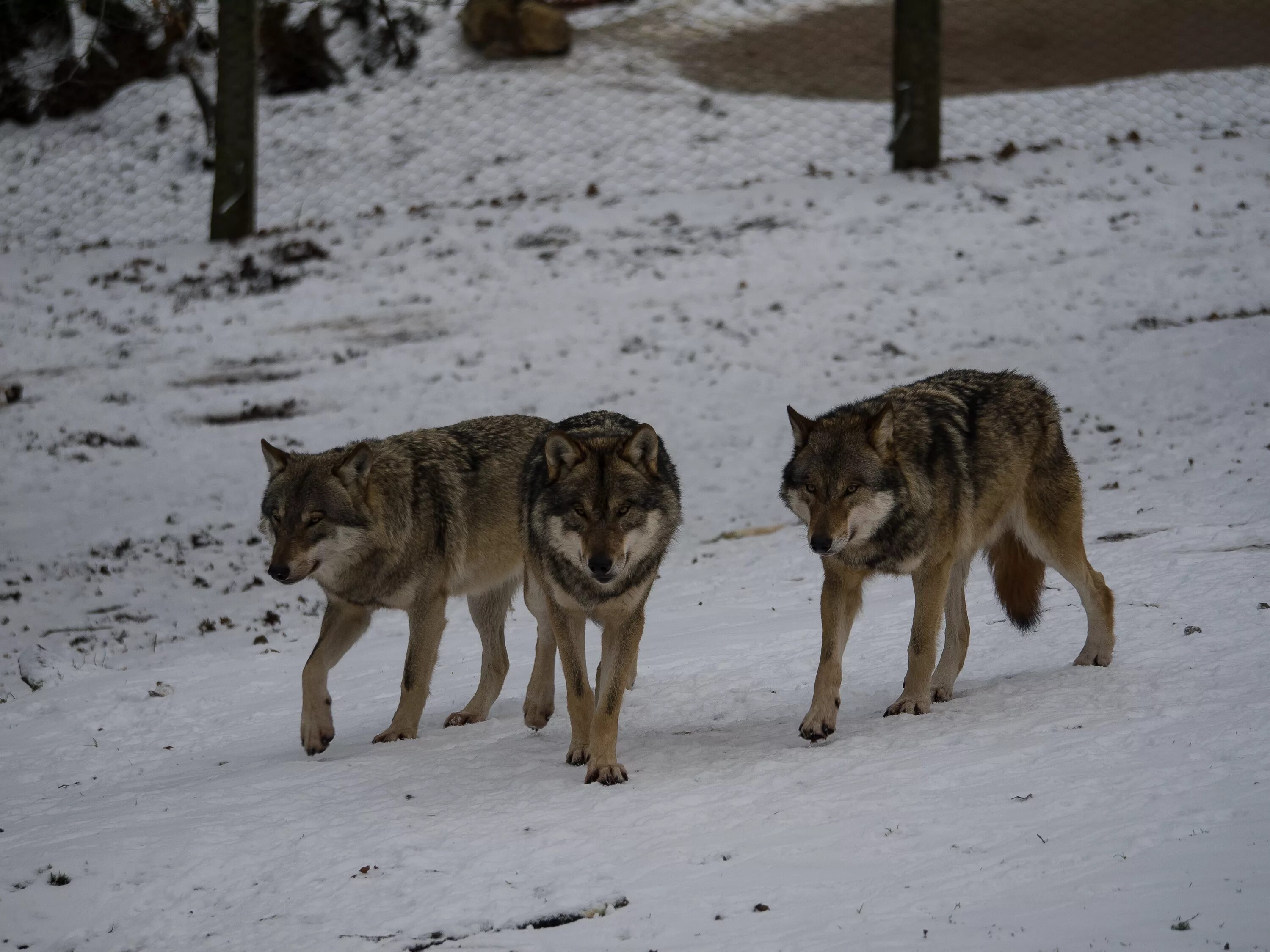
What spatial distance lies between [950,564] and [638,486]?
1490 mm

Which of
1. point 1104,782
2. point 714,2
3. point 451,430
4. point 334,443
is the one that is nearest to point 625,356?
point 334,443

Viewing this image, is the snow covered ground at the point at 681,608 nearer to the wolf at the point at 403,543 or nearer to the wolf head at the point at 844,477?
the wolf at the point at 403,543

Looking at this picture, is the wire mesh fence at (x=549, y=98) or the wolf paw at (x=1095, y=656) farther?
the wire mesh fence at (x=549, y=98)

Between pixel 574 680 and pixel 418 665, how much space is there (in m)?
1.08

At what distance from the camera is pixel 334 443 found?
10930 millimetres

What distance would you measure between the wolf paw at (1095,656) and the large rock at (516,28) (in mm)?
19588

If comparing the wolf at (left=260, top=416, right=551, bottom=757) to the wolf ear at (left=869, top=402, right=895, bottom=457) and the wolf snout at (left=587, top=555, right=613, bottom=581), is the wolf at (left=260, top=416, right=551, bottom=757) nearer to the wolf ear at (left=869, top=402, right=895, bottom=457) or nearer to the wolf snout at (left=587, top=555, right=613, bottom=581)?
the wolf snout at (left=587, top=555, right=613, bottom=581)

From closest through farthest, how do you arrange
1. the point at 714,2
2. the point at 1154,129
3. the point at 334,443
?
1. the point at 334,443
2. the point at 1154,129
3. the point at 714,2

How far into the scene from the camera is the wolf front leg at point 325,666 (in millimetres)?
5723

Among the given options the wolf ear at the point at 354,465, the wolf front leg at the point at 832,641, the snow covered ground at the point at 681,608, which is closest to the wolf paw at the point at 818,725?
the wolf front leg at the point at 832,641

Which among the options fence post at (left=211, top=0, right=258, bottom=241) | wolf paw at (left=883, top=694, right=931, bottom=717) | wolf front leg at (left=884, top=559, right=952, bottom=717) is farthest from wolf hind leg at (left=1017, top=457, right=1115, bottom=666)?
fence post at (left=211, top=0, right=258, bottom=241)

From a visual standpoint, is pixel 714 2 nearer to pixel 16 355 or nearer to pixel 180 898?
pixel 16 355

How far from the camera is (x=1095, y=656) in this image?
18.5 feet

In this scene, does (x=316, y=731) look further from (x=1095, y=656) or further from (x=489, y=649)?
(x=1095, y=656)
